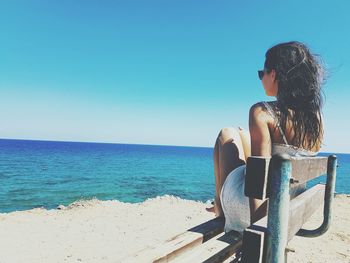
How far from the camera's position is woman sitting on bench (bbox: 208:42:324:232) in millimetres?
2281

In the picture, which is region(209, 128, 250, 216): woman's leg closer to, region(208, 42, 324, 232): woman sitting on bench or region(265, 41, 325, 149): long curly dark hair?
region(208, 42, 324, 232): woman sitting on bench

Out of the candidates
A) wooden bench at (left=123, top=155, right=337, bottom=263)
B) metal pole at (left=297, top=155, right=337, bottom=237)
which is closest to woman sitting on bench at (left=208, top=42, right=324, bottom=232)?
metal pole at (left=297, top=155, right=337, bottom=237)

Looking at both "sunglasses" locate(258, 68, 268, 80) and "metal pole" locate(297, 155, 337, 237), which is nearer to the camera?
"metal pole" locate(297, 155, 337, 237)

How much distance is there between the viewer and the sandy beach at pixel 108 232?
7070 millimetres

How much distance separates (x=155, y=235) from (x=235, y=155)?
7108 millimetres

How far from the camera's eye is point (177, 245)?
1565mm

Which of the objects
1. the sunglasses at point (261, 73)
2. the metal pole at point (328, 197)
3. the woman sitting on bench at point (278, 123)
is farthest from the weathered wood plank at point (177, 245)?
the sunglasses at point (261, 73)

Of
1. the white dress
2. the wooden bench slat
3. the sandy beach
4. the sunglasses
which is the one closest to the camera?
the wooden bench slat

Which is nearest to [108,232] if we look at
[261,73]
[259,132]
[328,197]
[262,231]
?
[328,197]

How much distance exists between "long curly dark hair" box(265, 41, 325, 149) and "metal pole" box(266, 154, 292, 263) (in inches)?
50.7

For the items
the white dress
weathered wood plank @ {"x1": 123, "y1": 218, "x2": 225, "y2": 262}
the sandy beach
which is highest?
the white dress

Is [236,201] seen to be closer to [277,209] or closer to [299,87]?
[277,209]

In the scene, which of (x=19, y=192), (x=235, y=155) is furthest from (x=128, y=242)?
(x=19, y=192)

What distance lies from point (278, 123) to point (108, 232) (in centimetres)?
784
